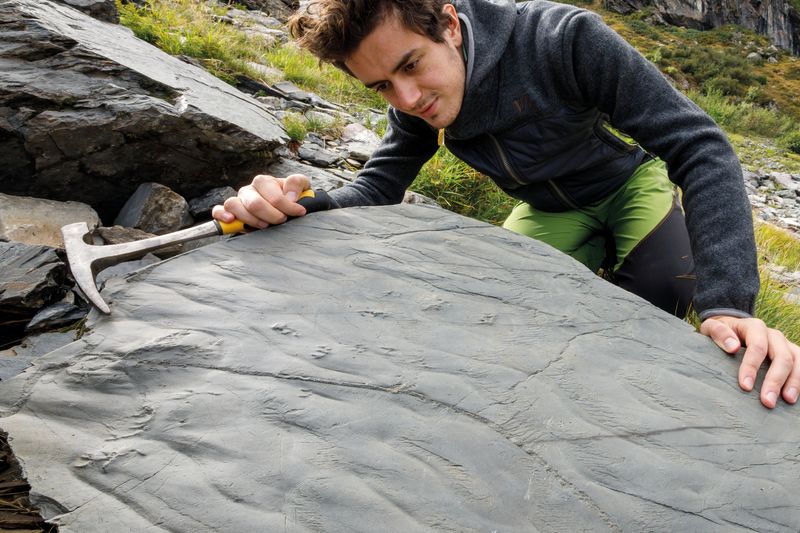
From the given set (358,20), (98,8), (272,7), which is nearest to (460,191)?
(358,20)

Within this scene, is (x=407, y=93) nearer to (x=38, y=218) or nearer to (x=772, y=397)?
(x=772, y=397)

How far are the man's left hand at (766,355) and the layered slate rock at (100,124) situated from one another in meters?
2.51

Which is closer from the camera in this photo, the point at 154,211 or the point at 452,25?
the point at 452,25

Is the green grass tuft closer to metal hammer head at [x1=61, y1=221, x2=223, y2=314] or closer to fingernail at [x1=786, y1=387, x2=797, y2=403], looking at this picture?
metal hammer head at [x1=61, y1=221, x2=223, y2=314]

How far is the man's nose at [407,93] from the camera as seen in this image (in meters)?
2.27

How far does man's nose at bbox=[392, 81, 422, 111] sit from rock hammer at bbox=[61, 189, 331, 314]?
2.57 ft

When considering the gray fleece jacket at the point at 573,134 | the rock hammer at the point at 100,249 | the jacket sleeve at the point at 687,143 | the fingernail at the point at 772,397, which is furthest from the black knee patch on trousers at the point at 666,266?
the rock hammer at the point at 100,249

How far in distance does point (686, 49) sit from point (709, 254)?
2305cm

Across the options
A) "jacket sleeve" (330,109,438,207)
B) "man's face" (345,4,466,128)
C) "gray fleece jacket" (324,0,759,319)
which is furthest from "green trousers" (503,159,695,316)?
"man's face" (345,4,466,128)

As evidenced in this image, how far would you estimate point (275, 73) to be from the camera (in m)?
6.08

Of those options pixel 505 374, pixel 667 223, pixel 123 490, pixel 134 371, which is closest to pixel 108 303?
pixel 134 371

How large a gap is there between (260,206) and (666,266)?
192 cm

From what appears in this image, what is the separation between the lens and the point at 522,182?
2752mm

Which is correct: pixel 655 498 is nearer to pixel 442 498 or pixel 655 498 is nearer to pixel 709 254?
pixel 442 498
